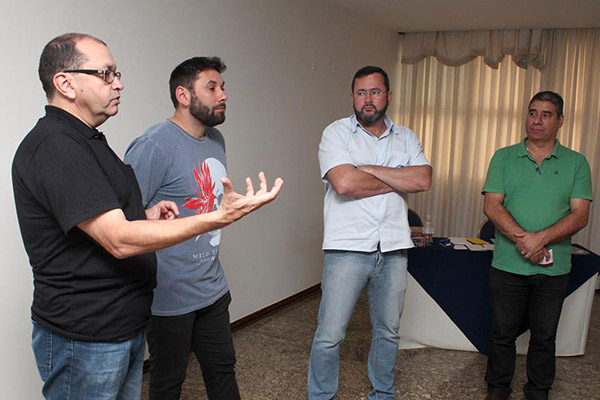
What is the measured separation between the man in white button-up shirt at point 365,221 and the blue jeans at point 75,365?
49.3 inches

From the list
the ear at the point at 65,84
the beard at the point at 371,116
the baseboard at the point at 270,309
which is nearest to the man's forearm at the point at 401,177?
the beard at the point at 371,116

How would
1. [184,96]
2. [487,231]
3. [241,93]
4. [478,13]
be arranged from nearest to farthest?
[184,96], [241,93], [487,231], [478,13]

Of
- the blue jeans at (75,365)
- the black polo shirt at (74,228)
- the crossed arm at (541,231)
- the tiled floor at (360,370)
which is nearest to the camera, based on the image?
the black polo shirt at (74,228)

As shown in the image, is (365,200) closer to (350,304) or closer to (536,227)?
(350,304)

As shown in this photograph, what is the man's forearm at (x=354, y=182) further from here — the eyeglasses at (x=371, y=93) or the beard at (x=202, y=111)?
the beard at (x=202, y=111)

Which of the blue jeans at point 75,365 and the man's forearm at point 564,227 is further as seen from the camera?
the man's forearm at point 564,227

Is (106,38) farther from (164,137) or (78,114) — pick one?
(78,114)

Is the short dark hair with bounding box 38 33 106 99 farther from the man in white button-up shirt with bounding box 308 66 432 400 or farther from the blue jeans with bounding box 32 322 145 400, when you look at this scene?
the man in white button-up shirt with bounding box 308 66 432 400

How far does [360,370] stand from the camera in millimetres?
3199

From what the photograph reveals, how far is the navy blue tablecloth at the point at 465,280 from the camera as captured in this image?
329 cm

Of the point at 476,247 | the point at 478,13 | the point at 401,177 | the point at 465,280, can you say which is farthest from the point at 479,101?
the point at 401,177

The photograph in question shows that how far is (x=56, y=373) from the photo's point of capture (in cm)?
134

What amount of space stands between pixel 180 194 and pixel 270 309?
8.37ft

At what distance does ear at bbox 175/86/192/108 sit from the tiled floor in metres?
1.63
